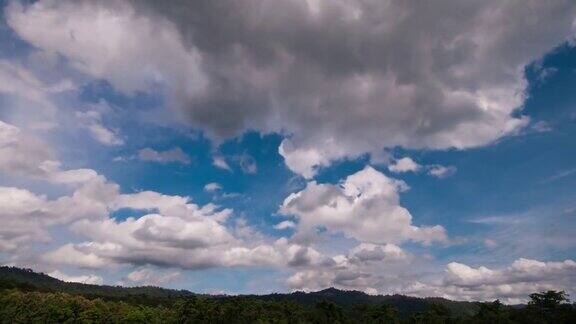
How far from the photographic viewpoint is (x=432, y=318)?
130250 millimetres

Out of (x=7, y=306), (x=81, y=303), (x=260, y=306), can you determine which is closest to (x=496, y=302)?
(x=260, y=306)

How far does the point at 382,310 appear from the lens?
140 metres

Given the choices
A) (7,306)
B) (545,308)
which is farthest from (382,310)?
(7,306)

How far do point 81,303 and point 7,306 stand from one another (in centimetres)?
2236

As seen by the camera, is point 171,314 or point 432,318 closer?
point 432,318

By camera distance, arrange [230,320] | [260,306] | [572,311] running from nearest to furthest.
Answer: [572,311]
[230,320]
[260,306]

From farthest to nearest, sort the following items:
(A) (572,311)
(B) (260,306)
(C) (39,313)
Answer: (B) (260,306), (C) (39,313), (A) (572,311)

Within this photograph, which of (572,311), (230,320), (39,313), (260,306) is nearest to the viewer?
(572,311)

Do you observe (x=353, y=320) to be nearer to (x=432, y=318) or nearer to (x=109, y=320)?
(x=432, y=318)

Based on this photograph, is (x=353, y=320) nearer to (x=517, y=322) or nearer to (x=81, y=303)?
(x=517, y=322)

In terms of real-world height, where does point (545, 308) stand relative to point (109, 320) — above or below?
above

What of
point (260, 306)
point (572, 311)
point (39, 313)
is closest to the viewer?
point (572, 311)

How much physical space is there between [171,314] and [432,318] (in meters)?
78.0

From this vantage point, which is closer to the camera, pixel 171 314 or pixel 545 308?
pixel 545 308
